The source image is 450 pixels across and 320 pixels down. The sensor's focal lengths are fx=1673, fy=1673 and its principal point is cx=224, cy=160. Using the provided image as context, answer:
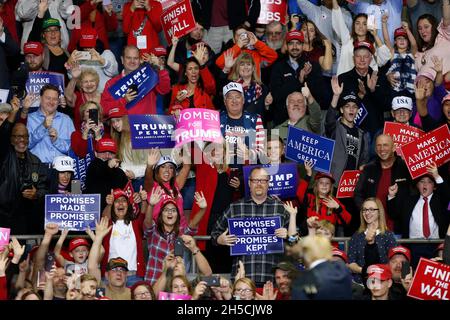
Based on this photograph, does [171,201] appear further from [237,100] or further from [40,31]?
[40,31]

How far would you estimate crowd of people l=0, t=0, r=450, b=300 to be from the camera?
16875 mm

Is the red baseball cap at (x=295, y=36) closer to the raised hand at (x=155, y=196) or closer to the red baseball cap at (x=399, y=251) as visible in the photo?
the raised hand at (x=155, y=196)

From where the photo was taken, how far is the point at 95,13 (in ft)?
67.3

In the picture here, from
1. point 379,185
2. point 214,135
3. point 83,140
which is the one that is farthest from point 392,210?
point 83,140

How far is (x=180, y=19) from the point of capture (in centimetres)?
1969

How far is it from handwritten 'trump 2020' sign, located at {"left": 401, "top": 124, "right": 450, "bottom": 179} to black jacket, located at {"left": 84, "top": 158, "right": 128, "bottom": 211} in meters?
3.09

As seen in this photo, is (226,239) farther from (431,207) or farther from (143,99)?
(143,99)

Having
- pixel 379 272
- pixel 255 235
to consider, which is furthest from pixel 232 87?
pixel 379 272

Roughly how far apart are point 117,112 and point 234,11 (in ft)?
8.26

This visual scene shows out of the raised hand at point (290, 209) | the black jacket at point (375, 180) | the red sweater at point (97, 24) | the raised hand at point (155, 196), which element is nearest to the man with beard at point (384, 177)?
the black jacket at point (375, 180)

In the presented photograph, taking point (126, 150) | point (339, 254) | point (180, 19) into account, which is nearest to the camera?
point (339, 254)

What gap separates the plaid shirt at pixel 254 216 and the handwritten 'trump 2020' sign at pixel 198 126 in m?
1.04

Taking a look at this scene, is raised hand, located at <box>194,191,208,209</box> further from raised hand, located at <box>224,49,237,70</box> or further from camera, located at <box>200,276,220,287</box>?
raised hand, located at <box>224,49,237,70</box>

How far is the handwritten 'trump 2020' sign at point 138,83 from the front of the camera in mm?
19016
